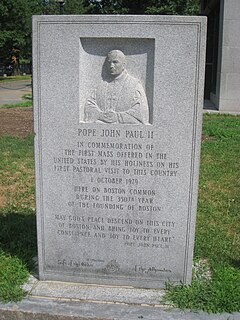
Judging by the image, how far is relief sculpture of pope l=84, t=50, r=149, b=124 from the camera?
3.05 m

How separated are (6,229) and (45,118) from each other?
1.84 metres

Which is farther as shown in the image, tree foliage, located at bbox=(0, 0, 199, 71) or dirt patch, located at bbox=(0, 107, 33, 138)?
tree foliage, located at bbox=(0, 0, 199, 71)

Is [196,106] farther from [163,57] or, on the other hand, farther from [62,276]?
[62,276]

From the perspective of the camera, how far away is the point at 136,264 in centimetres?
341

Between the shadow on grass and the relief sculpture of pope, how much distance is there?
1.53m

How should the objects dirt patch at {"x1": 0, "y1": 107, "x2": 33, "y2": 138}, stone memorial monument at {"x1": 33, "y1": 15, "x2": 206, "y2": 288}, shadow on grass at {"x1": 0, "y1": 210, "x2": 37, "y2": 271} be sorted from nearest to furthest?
1. stone memorial monument at {"x1": 33, "y1": 15, "x2": 206, "y2": 288}
2. shadow on grass at {"x1": 0, "y1": 210, "x2": 37, "y2": 271}
3. dirt patch at {"x1": 0, "y1": 107, "x2": 33, "y2": 138}

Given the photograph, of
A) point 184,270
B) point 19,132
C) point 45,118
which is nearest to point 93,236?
point 184,270

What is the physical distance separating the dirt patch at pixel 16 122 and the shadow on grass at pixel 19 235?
17.4 feet

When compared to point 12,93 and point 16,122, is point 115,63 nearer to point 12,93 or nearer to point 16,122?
point 16,122

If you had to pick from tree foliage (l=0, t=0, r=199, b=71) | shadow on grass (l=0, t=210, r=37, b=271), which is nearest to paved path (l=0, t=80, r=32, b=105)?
tree foliage (l=0, t=0, r=199, b=71)

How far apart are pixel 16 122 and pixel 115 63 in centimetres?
957
